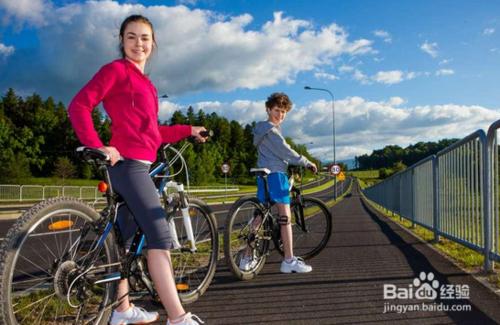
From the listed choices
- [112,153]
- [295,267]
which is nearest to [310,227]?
[295,267]

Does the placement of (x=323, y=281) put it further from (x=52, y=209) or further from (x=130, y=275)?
(x=52, y=209)

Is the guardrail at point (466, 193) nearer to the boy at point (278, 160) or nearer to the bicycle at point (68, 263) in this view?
→ the boy at point (278, 160)

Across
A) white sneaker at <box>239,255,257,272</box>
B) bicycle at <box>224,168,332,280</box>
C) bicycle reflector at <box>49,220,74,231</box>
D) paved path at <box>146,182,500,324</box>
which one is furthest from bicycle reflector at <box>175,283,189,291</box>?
bicycle reflector at <box>49,220,74,231</box>

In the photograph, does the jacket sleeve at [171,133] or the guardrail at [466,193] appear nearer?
the jacket sleeve at [171,133]

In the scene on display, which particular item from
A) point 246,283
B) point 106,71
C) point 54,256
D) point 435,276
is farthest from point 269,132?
point 54,256

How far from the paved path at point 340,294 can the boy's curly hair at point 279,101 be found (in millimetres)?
1873

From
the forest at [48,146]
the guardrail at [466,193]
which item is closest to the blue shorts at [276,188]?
the guardrail at [466,193]

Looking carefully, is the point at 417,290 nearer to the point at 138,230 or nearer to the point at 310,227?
the point at 310,227

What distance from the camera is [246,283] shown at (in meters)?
4.42

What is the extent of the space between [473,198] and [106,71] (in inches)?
170

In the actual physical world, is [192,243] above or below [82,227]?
below

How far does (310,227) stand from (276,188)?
110 centimetres

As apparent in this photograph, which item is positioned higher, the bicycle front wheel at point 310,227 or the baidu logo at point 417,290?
the bicycle front wheel at point 310,227

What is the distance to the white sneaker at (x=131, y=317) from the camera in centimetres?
314
